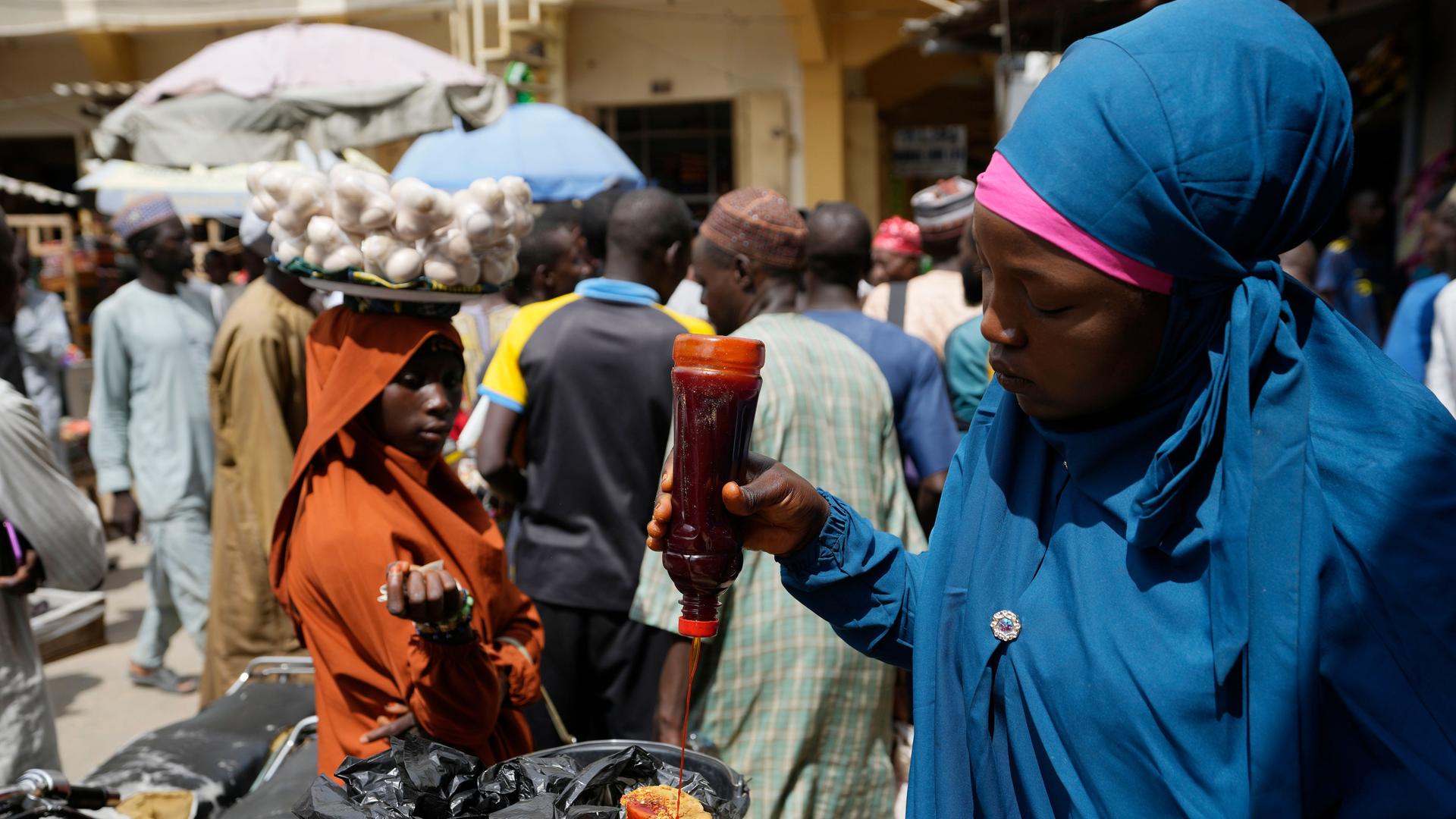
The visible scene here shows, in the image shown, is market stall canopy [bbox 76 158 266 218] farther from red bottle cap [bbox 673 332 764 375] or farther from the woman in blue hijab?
the woman in blue hijab

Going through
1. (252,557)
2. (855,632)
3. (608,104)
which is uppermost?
(608,104)

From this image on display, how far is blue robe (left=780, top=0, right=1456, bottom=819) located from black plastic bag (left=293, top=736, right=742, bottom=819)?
2.18 feet

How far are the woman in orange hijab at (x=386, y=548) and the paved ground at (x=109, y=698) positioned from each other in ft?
9.71

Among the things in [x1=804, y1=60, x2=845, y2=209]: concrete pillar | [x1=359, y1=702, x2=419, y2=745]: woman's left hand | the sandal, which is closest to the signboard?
[x1=804, y1=60, x2=845, y2=209]: concrete pillar

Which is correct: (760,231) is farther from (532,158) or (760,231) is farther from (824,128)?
(824,128)

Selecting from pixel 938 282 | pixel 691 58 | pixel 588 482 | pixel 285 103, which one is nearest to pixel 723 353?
pixel 588 482

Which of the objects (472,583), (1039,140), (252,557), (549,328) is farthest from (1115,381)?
(252,557)

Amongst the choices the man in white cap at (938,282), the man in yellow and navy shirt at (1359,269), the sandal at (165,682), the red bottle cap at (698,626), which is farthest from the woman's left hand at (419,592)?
the man in yellow and navy shirt at (1359,269)

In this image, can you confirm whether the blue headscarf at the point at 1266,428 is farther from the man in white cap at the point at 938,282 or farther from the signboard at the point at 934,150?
the signboard at the point at 934,150

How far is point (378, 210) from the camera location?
2.68 metres

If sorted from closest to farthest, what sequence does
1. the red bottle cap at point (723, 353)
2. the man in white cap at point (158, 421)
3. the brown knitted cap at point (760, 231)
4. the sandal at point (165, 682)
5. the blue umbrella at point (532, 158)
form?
the red bottle cap at point (723, 353), the brown knitted cap at point (760, 231), the man in white cap at point (158, 421), the sandal at point (165, 682), the blue umbrella at point (532, 158)

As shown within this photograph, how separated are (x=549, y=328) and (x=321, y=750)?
5.94 ft

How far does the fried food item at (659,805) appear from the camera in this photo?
1645 millimetres

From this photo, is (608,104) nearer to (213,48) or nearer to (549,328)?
(213,48)
